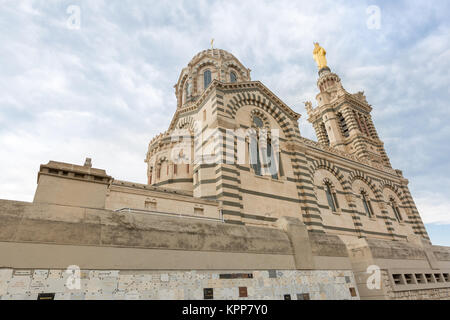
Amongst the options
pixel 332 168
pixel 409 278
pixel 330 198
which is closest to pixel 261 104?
pixel 332 168

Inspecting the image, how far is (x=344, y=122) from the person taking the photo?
35.2 m

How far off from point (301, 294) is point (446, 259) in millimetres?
12209

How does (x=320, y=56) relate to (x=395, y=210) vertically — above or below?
above

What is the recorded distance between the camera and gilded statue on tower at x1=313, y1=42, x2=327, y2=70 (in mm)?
45188

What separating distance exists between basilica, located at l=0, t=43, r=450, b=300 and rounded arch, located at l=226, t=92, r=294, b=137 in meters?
0.09

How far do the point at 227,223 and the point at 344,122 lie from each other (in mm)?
31950

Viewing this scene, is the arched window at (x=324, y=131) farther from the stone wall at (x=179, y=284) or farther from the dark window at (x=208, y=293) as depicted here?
the dark window at (x=208, y=293)

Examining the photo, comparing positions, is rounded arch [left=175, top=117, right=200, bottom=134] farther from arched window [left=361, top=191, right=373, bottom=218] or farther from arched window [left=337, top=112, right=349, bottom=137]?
arched window [left=337, top=112, right=349, bottom=137]

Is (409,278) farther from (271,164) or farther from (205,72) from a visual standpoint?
(205,72)

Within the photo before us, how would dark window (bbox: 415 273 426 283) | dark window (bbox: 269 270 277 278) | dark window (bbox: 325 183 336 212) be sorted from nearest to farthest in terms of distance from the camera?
dark window (bbox: 269 270 277 278) → dark window (bbox: 415 273 426 283) → dark window (bbox: 325 183 336 212)

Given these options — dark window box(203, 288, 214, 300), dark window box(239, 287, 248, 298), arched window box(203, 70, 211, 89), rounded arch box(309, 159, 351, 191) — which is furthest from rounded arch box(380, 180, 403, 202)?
dark window box(203, 288, 214, 300)

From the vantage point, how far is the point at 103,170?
7289 millimetres

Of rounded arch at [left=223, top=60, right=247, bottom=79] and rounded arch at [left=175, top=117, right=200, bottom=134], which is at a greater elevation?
rounded arch at [left=223, top=60, right=247, bottom=79]
